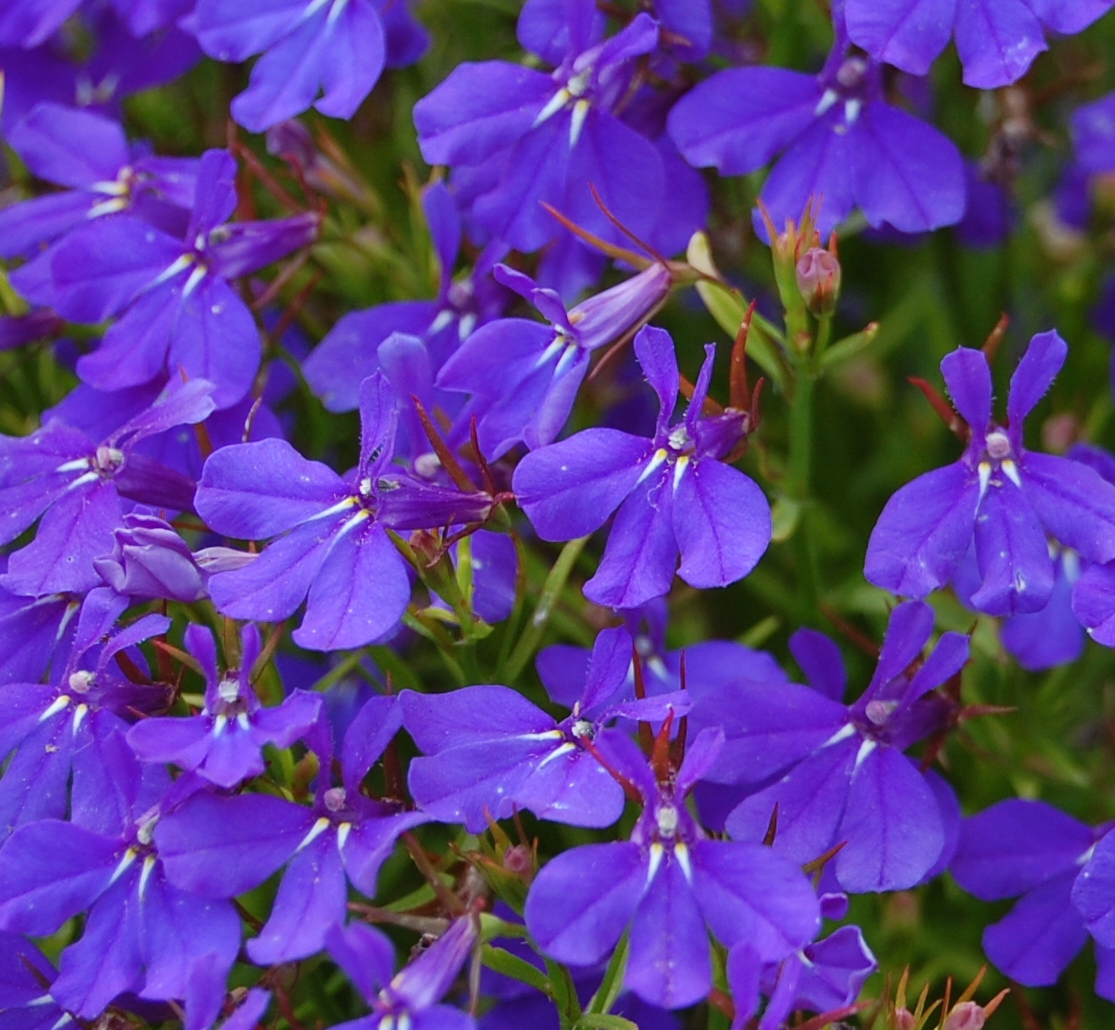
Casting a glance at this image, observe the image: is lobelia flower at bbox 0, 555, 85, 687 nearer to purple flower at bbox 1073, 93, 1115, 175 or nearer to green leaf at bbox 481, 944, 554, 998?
green leaf at bbox 481, 944, 554, 998

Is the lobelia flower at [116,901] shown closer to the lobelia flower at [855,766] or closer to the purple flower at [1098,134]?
the lobelia flower at [855,766]

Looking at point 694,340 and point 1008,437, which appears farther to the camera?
point 694,340

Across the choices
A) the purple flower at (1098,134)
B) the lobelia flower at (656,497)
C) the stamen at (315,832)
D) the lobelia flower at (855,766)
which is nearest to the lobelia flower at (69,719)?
the stamen at (315,832)

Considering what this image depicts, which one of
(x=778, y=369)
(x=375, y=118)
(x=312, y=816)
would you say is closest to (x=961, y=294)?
(x=778, y=369)

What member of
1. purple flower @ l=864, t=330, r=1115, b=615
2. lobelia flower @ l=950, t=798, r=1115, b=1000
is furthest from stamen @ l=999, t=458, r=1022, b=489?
lobelia flower @ l=950, t=798, r=1115, b=1000

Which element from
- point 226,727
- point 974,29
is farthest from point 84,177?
point 974,29

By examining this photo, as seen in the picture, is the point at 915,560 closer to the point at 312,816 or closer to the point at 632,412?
the point at 312,816
